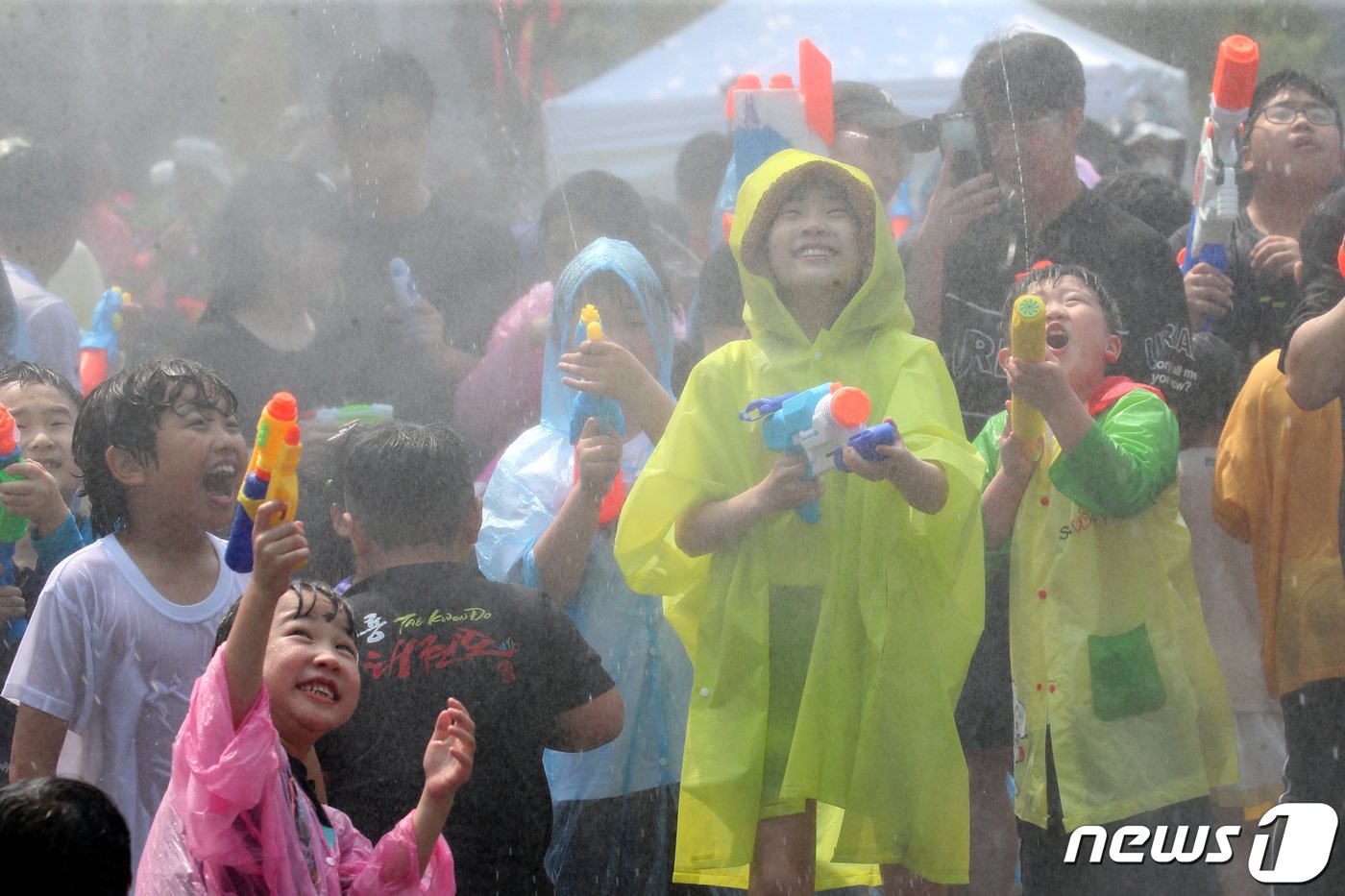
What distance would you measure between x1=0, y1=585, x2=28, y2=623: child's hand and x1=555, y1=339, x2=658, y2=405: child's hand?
1233mm

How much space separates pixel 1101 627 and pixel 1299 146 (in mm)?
1540

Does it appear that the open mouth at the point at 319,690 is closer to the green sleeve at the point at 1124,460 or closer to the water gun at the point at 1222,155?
the green sleeve at the point at 1124,460

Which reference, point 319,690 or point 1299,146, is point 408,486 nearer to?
point 319,690

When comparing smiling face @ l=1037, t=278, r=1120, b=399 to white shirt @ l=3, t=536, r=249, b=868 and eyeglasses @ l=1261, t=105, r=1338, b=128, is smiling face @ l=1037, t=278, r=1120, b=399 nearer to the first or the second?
eyeglasses @ l=1261, t=105, r=1338, b=128

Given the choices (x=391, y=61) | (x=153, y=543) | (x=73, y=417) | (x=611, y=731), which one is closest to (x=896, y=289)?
(x=611, y=731)

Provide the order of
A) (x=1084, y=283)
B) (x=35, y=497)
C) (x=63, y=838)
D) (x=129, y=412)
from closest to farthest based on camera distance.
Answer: (x=63, y=838) < (x=129, y=412) < (x=35, y=497) < (x=1084, y=283)

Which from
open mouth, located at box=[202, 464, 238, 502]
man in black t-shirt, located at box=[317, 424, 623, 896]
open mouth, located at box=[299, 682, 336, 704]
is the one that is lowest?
man in black t-shirt, located at box=[317, 424, 623, 896]

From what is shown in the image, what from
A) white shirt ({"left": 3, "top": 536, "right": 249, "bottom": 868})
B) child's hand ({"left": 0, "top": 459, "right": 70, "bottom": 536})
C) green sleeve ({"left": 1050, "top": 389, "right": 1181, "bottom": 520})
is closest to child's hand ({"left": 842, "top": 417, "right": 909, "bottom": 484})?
green sleeve ({"left": 1050, "top": 389, "right": 1181, "bottom": 520})

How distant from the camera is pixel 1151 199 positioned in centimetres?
427

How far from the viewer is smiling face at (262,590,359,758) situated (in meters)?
2.37

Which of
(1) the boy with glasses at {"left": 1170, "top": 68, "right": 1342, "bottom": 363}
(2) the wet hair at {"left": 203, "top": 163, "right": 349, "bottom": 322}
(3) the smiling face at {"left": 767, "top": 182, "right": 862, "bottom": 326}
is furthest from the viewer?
(2) the wet hair at {"left": 203, "top": 163, "right": 349, "bottom": 322}

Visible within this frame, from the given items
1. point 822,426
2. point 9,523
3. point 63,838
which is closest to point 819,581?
point 822,426

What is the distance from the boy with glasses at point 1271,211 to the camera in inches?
152

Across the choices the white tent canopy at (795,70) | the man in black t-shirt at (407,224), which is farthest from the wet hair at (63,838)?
the white tent canopy at (795,70)
